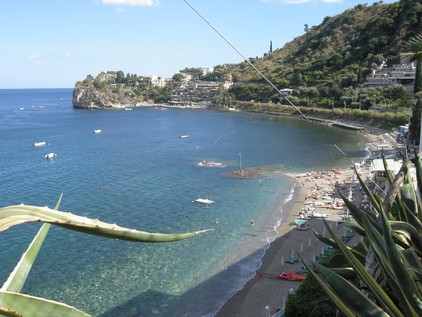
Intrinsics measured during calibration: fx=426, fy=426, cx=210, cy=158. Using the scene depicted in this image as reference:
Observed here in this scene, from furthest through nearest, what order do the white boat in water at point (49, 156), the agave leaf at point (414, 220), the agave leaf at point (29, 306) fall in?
the white boat in water at point (49, 156) → the agave leaf at point (414, 220) → the agave leaf at point (29, 306)

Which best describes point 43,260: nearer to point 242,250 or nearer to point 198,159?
point 242,250

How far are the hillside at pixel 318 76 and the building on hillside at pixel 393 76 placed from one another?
223 cm

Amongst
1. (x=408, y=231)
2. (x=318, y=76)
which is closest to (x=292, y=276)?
(x=408, y=231)

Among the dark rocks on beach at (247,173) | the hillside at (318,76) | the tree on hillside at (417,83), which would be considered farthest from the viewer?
the hillside at (318,76)

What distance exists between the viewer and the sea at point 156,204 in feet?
52.6

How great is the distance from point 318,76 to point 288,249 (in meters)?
79.4

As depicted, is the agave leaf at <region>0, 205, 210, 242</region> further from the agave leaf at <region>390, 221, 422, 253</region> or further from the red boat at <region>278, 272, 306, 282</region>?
the red boat at <region>278, 272, 306, 282</region>

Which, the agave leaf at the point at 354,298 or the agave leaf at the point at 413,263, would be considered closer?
the agave leaf at the point at 354,298

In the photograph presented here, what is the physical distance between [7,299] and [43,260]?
19511 millimetres

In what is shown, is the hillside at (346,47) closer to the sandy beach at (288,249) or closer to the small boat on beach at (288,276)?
the sandy beach at (288,249)

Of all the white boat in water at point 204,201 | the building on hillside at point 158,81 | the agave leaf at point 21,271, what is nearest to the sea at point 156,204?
the white boat in water at point 204,201

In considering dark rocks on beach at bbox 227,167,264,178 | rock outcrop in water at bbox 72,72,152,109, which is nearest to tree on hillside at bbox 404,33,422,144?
dark rocks on beach at bbox 227,167,264,178

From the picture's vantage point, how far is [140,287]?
16.0m

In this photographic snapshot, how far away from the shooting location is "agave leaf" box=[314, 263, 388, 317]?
2.67 metres
